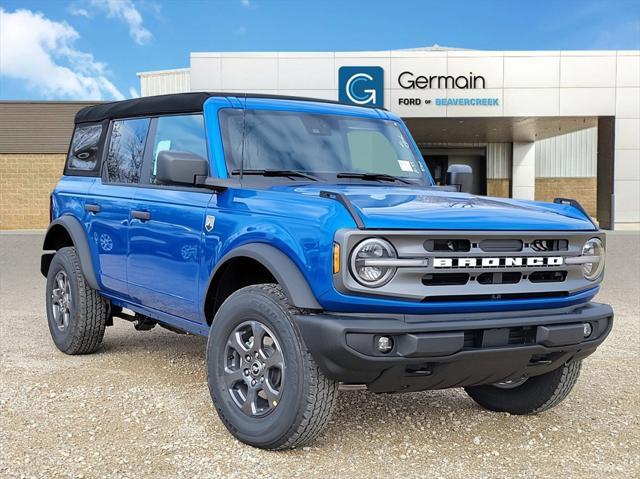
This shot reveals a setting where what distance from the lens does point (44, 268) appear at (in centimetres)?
686

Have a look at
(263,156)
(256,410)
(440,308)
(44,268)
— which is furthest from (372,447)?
(44,268)

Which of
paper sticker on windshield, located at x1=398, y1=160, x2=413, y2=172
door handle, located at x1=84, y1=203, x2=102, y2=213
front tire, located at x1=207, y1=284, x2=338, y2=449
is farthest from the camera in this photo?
door handle, located at x1=84, y1=203, x2=102, y2=213

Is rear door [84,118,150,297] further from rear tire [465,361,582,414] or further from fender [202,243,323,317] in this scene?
rear tire [465,361,582,414]

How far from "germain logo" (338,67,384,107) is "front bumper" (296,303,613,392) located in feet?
74.3

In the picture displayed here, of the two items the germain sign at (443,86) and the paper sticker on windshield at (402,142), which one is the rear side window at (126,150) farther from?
the germain sign at (443,86)

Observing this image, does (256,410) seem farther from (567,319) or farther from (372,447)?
(567,319)

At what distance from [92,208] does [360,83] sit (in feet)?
69.3

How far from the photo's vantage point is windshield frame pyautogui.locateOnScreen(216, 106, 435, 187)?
14.9ft

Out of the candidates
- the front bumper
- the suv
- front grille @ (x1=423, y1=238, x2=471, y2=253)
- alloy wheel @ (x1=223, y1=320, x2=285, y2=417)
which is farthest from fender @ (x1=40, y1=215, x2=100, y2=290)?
front grille @ (x1=423, y1=238, x2=471, y2=253)

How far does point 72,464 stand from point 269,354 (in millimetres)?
1125

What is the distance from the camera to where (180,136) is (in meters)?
5.02

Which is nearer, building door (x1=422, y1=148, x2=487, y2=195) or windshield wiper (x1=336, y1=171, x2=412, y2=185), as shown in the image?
windshield wiper (x1=336, y1=171, x2=412, y2=185)

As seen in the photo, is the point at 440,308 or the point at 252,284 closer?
the point at 440,308

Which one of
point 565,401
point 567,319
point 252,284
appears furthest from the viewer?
point 565,401
